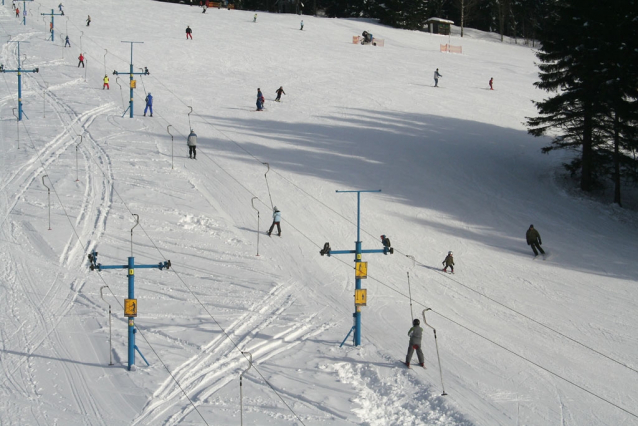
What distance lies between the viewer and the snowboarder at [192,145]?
29734mm

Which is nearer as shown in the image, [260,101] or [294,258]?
[294,258]

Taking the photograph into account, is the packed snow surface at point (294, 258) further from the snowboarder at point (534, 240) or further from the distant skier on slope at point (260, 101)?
the distant skier on slope at point (260, 101)

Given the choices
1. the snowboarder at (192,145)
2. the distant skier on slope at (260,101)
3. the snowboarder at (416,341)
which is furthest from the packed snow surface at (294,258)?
the distant skier on slope at (260,101)

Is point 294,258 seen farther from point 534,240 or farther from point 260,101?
point 260,101

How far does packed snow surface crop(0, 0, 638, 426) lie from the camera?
46.3 ft

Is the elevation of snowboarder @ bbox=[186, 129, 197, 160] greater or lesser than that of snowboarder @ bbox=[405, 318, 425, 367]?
greater

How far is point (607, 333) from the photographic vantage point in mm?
18594

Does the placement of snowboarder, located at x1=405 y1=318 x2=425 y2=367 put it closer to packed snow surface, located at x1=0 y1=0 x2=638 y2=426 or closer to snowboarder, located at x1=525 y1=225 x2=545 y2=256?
packed snow surface, located at x1=0 y1=0 x2=638 y2=426

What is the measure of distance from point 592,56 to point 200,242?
66.5 feet

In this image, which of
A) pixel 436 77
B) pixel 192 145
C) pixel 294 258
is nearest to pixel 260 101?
pixel 192 145

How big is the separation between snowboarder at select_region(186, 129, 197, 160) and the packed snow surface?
1.61ft

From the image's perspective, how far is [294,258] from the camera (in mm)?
22078

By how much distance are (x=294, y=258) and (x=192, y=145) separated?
1003 centimetres

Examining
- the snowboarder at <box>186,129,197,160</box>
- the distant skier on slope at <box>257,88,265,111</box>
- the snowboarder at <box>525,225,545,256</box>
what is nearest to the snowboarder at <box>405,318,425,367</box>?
the snowboarder at <box>525,225,545,256</box>
